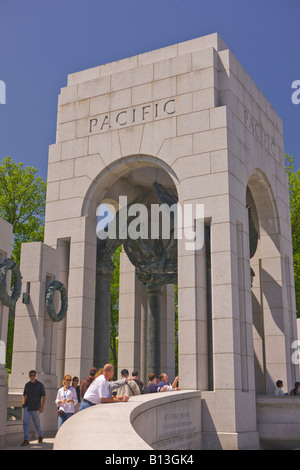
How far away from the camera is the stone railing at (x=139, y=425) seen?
6242 millimetres

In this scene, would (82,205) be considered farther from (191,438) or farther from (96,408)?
(96,408)

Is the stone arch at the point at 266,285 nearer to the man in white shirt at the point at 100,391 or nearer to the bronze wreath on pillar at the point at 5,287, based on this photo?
the bronze wreath on pillar at the point at 5,287

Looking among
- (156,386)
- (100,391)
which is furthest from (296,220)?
(100,391)

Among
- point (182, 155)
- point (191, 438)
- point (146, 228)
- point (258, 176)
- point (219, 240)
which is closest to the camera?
point (191, 438)

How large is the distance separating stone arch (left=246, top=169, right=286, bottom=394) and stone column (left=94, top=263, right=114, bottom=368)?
567 centimetres

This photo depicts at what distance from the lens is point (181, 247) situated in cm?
1727

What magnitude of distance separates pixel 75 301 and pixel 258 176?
8276mm

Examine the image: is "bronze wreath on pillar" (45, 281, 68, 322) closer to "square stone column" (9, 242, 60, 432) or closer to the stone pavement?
"square stone column" (9, 242, 60, 432)

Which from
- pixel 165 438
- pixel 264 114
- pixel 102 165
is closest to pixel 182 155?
pixel 102 165

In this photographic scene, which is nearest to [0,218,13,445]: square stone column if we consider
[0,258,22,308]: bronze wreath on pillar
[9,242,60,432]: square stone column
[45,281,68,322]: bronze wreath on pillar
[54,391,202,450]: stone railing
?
[0,258,22,308]: bronze wreath on pillar

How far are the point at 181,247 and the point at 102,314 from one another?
5502 mm

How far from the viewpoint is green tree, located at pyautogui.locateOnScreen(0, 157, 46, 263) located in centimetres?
3194

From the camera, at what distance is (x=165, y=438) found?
12766mm

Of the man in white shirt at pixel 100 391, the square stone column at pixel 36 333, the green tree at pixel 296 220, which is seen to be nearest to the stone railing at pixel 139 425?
the man in white shirt at pixel 100 391
